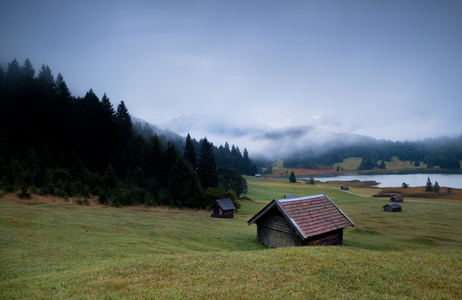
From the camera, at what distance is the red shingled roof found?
18.9 m

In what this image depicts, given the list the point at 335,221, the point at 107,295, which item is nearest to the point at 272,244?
the point at 335,221

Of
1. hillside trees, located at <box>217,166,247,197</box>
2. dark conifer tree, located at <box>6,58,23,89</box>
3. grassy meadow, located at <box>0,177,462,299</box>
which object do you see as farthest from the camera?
hillside trees, located at <box>217,166,247,197</box>

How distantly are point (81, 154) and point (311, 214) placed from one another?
54.5 metres

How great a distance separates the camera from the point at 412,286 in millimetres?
8562

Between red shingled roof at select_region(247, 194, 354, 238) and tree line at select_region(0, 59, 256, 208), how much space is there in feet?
109

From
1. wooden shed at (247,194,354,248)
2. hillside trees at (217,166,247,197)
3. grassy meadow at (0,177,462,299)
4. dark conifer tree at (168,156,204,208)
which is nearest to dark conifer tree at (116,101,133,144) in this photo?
dark conifer tree at (168,156,204,208)

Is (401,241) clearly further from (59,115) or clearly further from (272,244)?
(59,115)

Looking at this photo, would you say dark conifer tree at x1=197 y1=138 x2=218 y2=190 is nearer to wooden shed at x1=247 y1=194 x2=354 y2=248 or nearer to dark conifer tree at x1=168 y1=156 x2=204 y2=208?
dark conifer tree at x1=168 y1=156 x2=204 y2=208

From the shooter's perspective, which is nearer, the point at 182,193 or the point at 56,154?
the point at 56,154

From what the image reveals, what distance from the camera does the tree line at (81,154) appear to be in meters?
40.4

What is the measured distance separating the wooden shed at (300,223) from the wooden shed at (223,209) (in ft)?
80.0

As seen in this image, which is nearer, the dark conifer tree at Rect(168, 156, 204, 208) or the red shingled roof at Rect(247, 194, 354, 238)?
the red shingled roof at Rect(247, 194, 354, 238)

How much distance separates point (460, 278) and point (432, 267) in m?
1.24

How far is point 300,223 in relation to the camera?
18.9 metres
